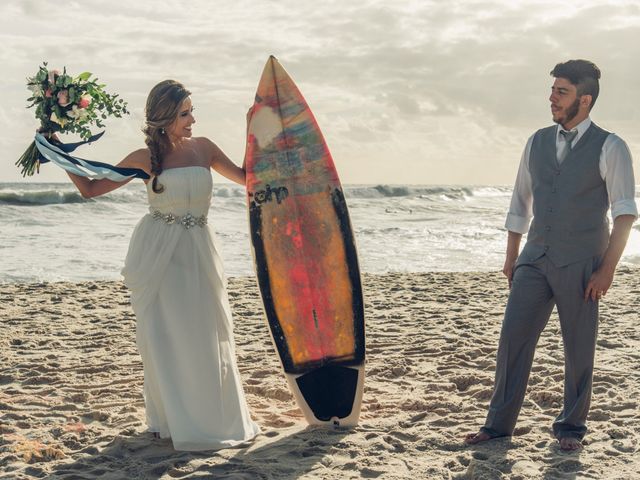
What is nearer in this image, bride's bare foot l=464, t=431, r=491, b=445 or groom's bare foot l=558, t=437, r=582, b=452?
groom's bare foot l=558, t=437, r=582, b=452

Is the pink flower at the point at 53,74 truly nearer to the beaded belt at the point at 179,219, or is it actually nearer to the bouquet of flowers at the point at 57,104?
the bouquet of flowers at the point at 57,104

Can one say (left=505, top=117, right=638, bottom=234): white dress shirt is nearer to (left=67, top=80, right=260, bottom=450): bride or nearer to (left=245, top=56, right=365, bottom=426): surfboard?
(left=245, top=56, right=365, bottom=426): surfboard

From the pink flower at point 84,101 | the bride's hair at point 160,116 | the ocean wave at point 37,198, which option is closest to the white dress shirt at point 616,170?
the bride's hair at point 160,116

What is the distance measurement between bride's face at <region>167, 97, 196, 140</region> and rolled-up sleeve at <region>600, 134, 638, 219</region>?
1878mm

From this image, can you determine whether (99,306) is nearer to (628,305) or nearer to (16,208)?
(628,305)

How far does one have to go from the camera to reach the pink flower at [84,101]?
160 inches

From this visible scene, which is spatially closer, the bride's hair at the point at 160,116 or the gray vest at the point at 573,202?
the gray vest at the point at 573,202

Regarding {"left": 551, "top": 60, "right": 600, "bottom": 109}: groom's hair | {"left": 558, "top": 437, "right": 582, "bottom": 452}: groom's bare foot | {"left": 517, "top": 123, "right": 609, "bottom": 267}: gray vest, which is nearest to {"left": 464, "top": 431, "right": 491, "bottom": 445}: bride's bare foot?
{"left": 558, "top": 437, "right": 582, "bottom": 452}: groom's bare foot

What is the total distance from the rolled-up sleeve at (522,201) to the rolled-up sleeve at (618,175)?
0.38 meters

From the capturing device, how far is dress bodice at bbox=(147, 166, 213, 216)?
12.3ft

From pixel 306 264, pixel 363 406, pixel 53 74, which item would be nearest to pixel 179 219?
pixel 306 264

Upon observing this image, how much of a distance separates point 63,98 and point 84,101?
0.44 feet

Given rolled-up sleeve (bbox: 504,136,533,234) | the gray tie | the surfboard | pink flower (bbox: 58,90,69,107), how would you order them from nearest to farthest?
the gray tie < rolled-up sleeve (bbox: 504,136,533,234) < pink flower (bbox: 58,90,69,107) < the surfboard

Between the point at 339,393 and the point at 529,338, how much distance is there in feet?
3.48
